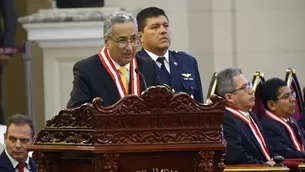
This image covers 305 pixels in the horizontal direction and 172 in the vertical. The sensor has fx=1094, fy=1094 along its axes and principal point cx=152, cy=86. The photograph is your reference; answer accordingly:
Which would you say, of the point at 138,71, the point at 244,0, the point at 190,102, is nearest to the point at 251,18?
the point at 244,0

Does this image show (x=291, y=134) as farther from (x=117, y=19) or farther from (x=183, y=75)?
(x=117, y=19)

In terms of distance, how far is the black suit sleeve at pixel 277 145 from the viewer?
26.7 ft

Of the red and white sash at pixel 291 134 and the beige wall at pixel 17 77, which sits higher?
the beige wall at pixel 17 77

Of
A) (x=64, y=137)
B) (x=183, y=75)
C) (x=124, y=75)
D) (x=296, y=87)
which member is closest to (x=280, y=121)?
(x=296, y=87)

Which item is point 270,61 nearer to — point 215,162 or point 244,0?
point 244,0

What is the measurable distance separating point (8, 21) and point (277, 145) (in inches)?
97.6

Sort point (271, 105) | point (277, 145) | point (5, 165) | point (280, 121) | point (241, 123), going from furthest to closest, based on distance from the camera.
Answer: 1. point (271, 105)
2. point (280, 121)
3. point (277, 145)
4. point (241, 123)
5. point (5, 165)

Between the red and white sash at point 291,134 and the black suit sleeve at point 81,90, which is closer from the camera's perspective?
the black suit sleeve at point 81,90

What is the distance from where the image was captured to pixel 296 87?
9320 millimetres

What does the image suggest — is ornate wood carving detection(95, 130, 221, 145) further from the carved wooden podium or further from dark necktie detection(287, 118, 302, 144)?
dark necktie detection(287, 118, 302, 144)

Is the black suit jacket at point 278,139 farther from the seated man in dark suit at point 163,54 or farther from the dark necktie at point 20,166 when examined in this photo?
the dark necktie at point 20,166

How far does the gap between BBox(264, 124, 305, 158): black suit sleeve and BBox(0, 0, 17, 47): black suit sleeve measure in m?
2.25

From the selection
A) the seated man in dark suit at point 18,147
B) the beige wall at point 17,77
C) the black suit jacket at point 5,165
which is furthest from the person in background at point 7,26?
the black suit jacket at point 5,165

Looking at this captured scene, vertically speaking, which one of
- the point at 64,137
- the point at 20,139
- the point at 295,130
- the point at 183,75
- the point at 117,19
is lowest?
the point at 295,130
